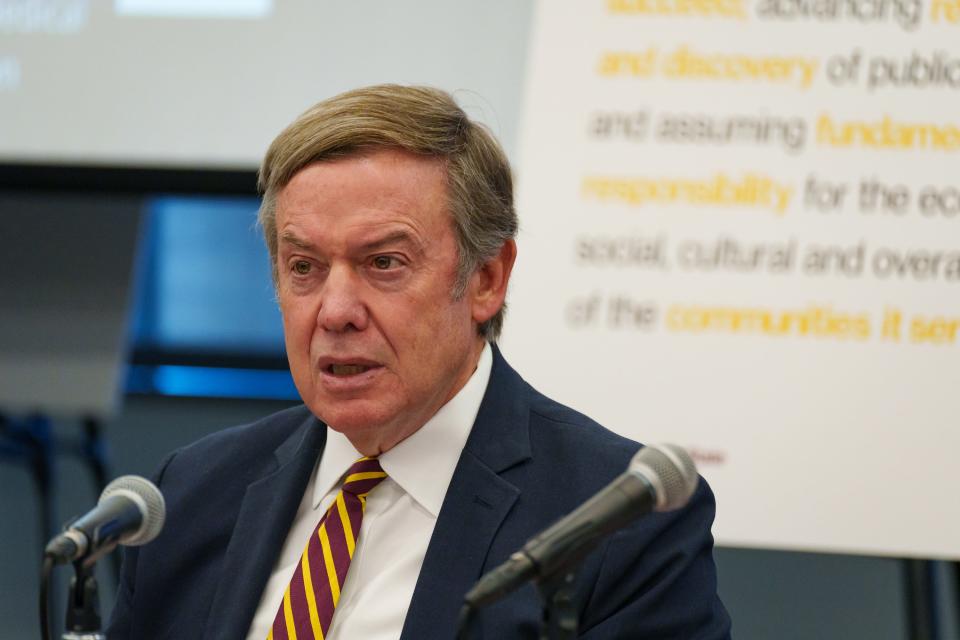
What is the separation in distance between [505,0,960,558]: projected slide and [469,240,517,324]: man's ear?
116 centimetres

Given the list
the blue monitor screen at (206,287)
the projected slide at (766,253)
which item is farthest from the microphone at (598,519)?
the blue monitor screen at (206,287)

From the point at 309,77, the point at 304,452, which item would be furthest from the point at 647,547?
the point at 309,77

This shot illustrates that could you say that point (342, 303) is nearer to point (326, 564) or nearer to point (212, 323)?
point (326, 564)

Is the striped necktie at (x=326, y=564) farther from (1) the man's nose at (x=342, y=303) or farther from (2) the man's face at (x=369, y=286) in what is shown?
(1) the man's nose at (x=342, y=303)

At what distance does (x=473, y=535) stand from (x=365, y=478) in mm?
226

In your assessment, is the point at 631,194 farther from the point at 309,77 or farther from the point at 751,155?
the point at 309,77

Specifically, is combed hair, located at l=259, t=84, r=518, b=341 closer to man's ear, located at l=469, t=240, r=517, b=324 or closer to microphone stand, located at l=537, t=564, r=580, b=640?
man's ear, located at l=469, t=240, r=517, b=324

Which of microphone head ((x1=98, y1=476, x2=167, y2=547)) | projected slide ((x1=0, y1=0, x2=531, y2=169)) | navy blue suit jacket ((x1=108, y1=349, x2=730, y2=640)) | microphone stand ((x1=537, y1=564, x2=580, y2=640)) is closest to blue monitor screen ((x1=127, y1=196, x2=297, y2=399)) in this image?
projected slide ((x1=0, y1=0, x2=531, y2=169))

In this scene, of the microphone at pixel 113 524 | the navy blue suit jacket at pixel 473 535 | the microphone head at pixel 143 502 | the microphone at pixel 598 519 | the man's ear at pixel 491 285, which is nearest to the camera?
the microphone at pixel 598 519

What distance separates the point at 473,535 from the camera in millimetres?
1865

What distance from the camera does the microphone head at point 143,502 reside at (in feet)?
5.22

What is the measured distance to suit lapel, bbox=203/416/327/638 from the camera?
1.95 m

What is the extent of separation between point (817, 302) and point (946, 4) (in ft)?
2.71

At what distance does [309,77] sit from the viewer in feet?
12.2
